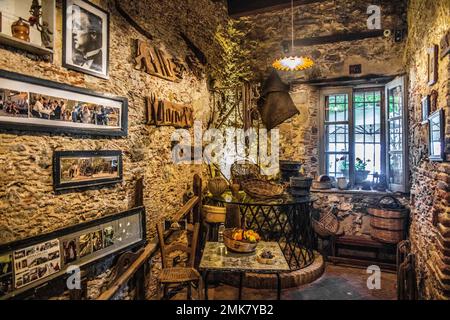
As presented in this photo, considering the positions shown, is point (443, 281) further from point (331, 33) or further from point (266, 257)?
point (331, 33)

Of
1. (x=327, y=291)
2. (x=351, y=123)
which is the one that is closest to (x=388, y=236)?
(x=327, y=291)

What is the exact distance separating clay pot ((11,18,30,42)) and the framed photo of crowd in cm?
137

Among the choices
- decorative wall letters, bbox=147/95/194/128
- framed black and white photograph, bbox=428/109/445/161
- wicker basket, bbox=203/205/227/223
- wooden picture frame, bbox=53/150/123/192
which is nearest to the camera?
wooden picture frame, bbox=53/150/123/192

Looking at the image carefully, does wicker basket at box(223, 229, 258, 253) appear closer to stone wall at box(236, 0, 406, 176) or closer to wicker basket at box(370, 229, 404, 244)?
wicker basket at box(370, 229, 404, 244)

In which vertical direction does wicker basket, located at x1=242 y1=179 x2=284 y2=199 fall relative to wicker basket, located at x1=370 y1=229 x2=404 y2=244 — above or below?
above

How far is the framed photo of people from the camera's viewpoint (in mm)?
2014

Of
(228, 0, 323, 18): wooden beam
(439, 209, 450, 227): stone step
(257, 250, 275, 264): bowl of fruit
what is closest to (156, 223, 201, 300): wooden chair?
(257, 250, 275, 264): bowl of fruit

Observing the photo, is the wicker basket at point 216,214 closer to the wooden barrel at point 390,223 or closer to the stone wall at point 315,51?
the stone wall at point 315,51

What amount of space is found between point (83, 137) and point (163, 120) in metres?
1.12

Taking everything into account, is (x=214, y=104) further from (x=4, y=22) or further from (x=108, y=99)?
(x=4, y=22)

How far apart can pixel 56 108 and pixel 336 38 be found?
14.7 ft

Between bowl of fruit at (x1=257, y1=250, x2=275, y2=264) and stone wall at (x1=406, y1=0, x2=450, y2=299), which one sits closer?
stone wall at (x1=406, y1=0, x2=450, y2=299)

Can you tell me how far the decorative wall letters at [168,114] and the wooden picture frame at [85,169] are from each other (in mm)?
685
